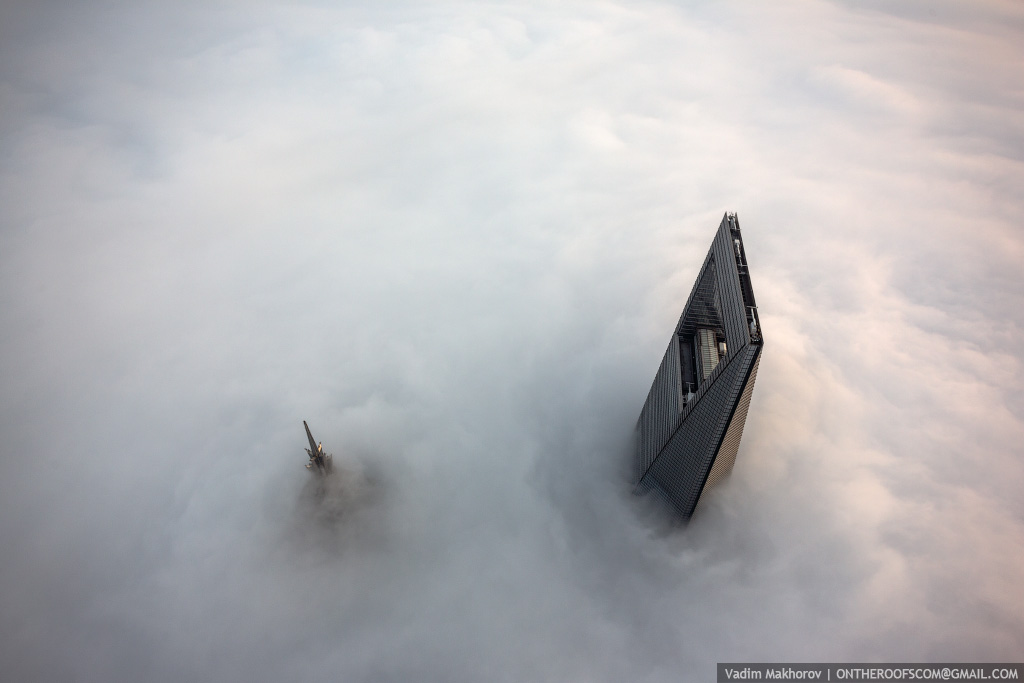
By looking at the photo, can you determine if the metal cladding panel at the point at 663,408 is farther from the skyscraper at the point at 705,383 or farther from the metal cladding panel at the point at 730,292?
the metal cladding panel at the point at 730,292

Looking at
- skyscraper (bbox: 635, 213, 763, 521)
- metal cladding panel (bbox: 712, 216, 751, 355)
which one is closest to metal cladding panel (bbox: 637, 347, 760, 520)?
skyscraper (bbox: 635, 213, 763, 521)

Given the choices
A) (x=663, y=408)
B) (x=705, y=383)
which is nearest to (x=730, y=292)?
(x=705, y=383)

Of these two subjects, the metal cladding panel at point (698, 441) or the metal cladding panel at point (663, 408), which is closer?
the metal cladding panel at point (698, 441)

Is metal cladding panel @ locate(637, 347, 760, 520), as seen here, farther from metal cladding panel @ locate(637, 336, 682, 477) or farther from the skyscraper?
metal cladding panel @ locate(637, 336, 682, 477)

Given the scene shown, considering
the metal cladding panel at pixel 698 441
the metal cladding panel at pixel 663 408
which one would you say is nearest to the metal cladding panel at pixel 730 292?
the metal cladding panel at pixel 698 441

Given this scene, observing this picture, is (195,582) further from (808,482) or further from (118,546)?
(808,482)

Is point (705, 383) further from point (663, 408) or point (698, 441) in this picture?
point (663, 408)
